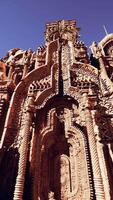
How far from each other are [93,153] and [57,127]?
8.39 ft

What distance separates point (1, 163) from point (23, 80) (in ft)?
16.3

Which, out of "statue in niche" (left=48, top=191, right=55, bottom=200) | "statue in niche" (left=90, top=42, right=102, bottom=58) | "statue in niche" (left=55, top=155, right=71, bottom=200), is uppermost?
"statue in niche" (left=90, top=42, right=102, bottom=58)

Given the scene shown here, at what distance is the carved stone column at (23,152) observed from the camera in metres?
7.64

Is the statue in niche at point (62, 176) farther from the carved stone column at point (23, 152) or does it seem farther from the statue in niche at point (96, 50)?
the statue in niche at point (96, 50)

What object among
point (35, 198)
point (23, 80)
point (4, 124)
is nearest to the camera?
point (35, 198)

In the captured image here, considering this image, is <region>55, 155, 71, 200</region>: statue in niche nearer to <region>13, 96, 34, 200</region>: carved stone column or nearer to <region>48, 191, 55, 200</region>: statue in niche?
<region>48, 191, 55, 200</region>: statue in niche

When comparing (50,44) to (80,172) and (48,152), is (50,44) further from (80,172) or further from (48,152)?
(80,172)

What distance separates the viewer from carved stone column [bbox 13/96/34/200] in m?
7.64

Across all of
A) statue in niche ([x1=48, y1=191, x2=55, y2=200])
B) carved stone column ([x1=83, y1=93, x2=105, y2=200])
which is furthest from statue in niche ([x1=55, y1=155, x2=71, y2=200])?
carved stone column ([x1=83, y1=93, x2=105, y2=200])

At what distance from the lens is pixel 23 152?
8664 millimetres

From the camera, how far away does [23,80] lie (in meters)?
12.3

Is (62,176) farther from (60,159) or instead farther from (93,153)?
(93,153)

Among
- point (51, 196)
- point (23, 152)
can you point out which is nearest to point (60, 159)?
point (51, 196)

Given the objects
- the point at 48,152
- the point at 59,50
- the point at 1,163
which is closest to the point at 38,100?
the point at 48,152
